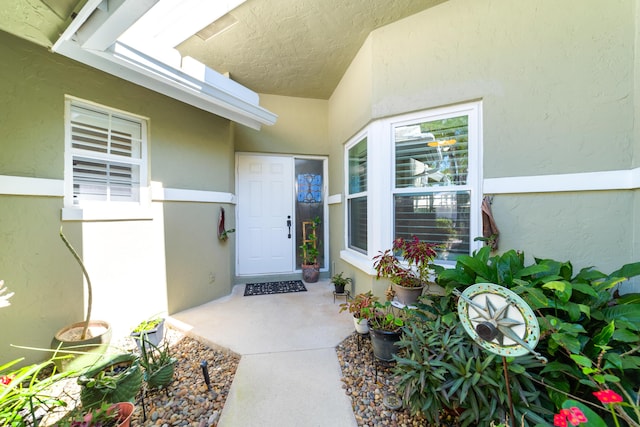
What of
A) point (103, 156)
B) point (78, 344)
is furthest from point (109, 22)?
point (78, 344)

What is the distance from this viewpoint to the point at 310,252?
4.14m

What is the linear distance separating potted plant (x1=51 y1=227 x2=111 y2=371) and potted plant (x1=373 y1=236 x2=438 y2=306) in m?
2.39

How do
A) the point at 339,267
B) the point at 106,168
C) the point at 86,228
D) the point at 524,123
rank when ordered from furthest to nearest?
the point at 339,267, the point at 106,168, the point at 86,228, the point at 524,123

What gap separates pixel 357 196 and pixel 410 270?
1271mm

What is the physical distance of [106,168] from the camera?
8.21ft

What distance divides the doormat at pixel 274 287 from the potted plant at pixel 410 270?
69.4 inches

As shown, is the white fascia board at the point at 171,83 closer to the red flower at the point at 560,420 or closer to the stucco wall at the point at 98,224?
the stucco wall at the point at 98,224

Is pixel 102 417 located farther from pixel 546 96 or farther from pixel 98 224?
pixel 546 96

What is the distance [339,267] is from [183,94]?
3.11 meters

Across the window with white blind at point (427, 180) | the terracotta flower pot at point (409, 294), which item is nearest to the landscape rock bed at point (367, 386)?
the terracotta flower pot at point (409, 294)

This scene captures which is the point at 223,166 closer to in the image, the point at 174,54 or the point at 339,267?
the point at 174,54

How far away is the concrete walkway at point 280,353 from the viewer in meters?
1.55

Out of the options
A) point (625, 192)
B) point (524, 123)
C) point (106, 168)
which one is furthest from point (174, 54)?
point (625, 192)

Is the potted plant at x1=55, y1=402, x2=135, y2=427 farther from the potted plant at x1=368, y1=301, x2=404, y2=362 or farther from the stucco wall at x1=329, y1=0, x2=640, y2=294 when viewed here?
the stucco wall at x1=329, y1=0, x2=640, y2=294
